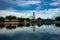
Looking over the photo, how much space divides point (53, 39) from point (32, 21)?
77781mm

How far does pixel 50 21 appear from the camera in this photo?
97.1m

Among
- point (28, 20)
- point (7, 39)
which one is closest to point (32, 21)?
point (28, 20)

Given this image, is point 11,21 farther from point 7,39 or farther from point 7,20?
point 7,39

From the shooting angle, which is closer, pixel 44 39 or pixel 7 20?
pixel 44 39

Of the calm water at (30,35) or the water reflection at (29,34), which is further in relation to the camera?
the water reflection at (29,34)

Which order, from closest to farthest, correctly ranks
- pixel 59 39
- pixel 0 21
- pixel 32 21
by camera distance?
1. pixel 59 39
2. pixel 0 21
3. pixel 32 21

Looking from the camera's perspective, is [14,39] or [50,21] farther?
[50,21]

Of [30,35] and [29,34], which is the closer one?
[30,35]

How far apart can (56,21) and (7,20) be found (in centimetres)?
2683

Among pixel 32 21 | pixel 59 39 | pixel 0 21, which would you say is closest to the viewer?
pixel 59 39

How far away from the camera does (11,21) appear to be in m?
94.1

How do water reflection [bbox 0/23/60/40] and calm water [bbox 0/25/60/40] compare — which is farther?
water reflection [bbox 0/23/60/40]

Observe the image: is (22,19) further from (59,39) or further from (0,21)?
(59,39)

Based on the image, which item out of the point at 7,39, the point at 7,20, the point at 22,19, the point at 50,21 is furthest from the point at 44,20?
the point at 7,39
